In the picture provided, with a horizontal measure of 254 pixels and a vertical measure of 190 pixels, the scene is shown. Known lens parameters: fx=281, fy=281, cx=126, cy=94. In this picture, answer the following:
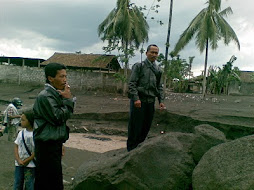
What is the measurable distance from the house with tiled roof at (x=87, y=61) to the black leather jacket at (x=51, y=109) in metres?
18.5

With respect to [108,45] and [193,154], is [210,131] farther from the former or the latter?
[108,45]

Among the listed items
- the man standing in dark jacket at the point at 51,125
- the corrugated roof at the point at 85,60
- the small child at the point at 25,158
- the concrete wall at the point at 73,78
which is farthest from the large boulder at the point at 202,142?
the corrugated roof at the point at 85,60

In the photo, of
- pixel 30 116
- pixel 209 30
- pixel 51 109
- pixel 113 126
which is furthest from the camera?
pixel 209 30

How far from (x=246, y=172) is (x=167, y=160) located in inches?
35.5

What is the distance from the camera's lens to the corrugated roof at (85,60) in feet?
70.6

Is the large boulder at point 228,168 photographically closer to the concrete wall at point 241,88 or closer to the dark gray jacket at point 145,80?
the dark gray jacket at point 145,80

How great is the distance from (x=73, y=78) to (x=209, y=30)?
9534 millimetres

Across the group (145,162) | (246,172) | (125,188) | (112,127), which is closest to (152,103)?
(145,162)

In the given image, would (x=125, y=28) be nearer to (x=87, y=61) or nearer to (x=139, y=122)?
(x=87, y=61)

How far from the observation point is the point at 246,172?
2.49 meters

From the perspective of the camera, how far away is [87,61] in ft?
73.8

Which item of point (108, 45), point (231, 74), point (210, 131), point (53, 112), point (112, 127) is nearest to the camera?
point (53, 112)

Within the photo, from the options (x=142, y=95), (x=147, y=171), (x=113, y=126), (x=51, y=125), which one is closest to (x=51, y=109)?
(x=51, y=125)

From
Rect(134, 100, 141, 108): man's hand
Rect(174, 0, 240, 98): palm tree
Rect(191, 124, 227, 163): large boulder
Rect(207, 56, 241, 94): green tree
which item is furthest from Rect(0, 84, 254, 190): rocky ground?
Rect(207, 56, 241, 94): green tree
